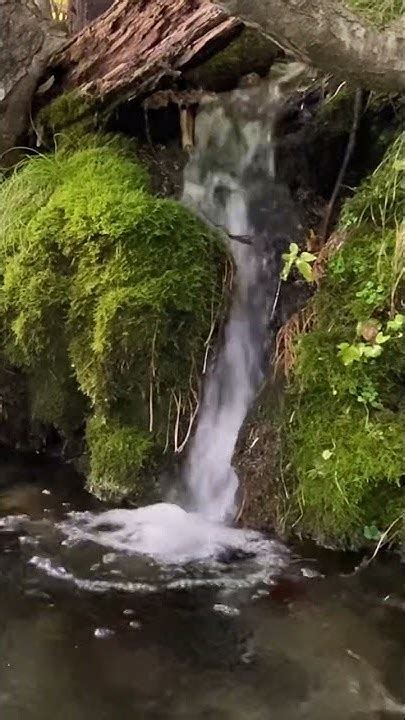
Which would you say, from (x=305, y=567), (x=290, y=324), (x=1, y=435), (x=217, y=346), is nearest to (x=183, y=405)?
(x=217, y=346)

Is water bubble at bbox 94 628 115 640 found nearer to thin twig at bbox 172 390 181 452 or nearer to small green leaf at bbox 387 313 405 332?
thin twig at bbox 172 390 181 452

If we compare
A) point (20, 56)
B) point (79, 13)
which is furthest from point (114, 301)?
point (79, 13)

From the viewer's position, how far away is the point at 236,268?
357 cm

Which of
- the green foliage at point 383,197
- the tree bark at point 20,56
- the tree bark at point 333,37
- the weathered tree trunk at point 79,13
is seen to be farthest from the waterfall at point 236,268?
the weathered tree trunk at point 79,13

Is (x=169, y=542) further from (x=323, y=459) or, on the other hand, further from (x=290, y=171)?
(x=290, y=171)

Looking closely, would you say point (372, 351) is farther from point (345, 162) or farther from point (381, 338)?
point (345, 162)

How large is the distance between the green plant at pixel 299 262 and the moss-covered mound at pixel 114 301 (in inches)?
11.3

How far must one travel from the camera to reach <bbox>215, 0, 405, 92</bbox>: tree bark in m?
2.59

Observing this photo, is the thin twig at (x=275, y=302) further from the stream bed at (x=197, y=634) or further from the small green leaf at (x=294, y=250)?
the stream bed at (x=197, y=634)

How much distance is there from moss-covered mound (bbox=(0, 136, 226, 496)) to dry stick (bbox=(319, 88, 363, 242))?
0.44 metres

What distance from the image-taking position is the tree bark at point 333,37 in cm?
259

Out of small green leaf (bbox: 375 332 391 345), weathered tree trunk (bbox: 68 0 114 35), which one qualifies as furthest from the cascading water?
weathered tree trunk (bbox: 68 0 114 35)

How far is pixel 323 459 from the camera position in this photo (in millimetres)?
3094

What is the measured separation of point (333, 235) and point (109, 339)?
99cm
